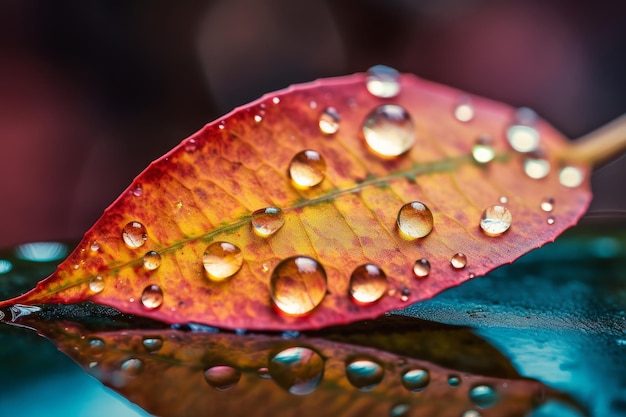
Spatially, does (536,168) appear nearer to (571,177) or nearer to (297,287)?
(571,177)

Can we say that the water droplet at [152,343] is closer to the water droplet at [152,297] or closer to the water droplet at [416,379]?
the water droplet at [152,297]

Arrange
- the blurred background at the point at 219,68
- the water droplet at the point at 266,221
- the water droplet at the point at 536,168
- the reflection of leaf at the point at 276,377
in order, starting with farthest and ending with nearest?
the blurred background at the point at 219,68
the water droplet at the point at 536,168
the water droplet at the point at 266,221
the reflection of leaf at the point at 276,377

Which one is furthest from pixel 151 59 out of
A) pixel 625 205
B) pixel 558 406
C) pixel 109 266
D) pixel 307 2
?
pixel 558 406

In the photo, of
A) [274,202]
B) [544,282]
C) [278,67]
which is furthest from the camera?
[278,67]

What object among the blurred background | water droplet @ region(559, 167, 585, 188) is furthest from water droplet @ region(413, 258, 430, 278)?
the blurred background

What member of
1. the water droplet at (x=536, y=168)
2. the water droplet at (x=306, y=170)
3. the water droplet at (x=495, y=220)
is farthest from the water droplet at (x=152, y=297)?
the water droplet at (x=536, y=168)

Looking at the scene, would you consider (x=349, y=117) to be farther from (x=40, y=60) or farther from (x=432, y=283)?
(x=40, y=60)
